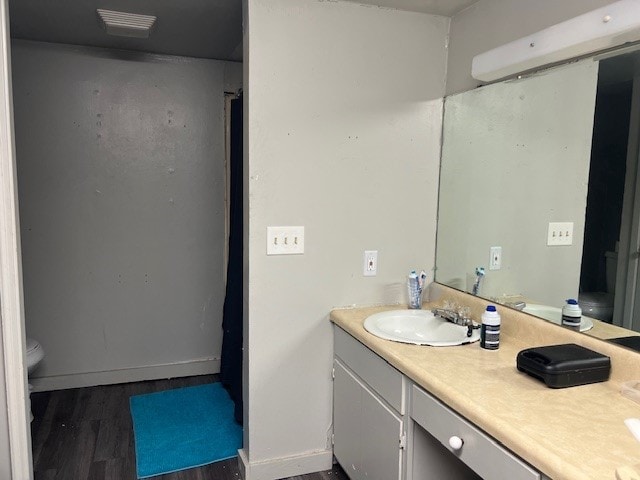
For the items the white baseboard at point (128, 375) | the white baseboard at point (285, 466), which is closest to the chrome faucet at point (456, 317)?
the white baseboard at point (285, 466)

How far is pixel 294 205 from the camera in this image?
6.79ft

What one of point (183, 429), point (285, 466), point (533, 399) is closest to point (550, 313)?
point (533, 399)

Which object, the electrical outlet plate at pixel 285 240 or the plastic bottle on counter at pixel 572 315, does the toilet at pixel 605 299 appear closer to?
the plastic bottle on counter at pixel 572 315

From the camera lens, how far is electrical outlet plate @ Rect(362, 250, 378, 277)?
2213 mm

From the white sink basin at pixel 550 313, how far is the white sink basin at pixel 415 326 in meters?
0.22

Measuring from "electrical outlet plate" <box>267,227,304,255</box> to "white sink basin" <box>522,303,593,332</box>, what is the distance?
3.17 feet

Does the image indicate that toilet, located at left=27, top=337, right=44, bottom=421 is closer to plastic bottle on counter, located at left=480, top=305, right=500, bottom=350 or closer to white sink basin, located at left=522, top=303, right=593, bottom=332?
plastic bottle on counter, located at left=480, top=305, right=500, bottom=350

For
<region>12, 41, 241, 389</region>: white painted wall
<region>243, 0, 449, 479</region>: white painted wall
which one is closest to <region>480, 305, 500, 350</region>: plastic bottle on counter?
<region>243, 0, 449, 479</region>: white painted wall

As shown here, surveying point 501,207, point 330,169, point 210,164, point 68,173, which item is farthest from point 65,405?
point 501,207

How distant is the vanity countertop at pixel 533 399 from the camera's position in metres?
1.01

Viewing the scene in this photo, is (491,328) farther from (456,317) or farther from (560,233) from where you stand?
(560,233)

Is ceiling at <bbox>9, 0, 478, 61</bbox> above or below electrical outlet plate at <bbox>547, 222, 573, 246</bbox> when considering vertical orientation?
above

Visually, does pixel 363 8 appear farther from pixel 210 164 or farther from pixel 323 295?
pixel 210 164

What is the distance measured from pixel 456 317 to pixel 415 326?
0.65ft
